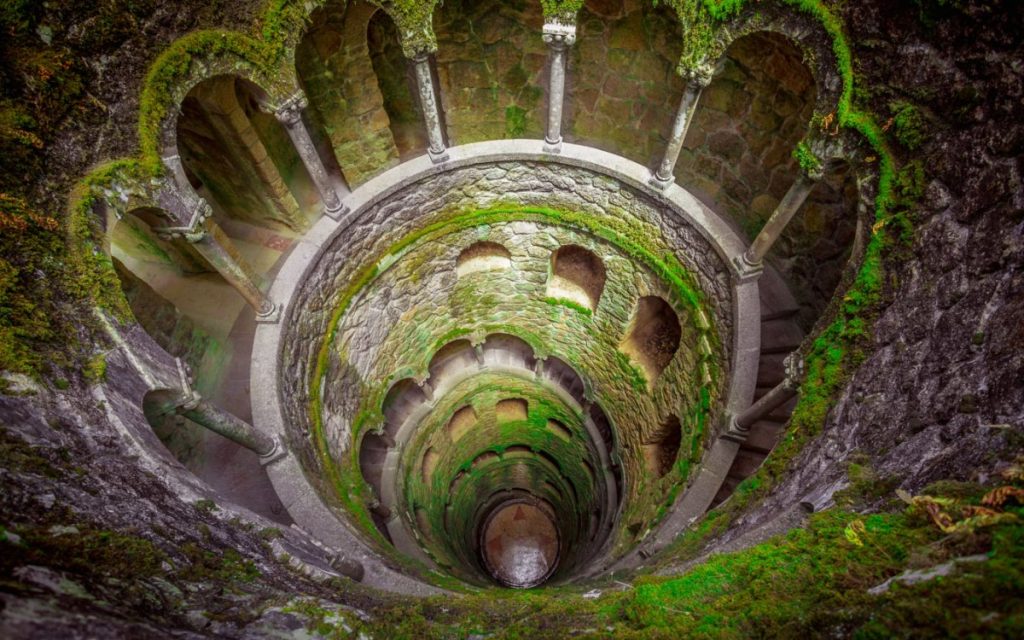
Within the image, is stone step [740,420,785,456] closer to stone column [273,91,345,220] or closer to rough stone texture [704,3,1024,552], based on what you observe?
rough stone texture [704,3,1024,552]

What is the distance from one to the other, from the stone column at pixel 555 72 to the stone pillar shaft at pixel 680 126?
6.25 feet

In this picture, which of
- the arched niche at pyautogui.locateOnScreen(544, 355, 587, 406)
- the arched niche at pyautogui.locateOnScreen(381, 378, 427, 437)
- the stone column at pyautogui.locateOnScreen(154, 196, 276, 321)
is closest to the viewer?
the stone column at pyautogui.locateOnScreen(154, 196, 276, 321)

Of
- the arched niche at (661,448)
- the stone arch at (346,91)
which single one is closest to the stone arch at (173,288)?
the stone arch at (346,91)

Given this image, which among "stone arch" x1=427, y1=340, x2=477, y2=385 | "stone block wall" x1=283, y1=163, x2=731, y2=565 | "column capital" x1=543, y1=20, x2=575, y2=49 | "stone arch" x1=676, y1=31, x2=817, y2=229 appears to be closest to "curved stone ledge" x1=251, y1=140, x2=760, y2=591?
"stone block wall" x1=283, y1=163, x2=731, y2=565

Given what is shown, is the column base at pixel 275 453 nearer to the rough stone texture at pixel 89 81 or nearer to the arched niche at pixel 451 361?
the rough stone texture at pixel 89 81

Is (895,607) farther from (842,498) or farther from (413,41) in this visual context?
(413,41)

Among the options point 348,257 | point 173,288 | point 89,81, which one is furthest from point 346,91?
point 89,81

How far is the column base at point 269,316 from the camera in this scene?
761 centimetres

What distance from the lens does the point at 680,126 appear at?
25.9 ft

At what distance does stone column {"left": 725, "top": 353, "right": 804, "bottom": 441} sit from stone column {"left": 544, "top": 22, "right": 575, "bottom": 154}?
17.8ft

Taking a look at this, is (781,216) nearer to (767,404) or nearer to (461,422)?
(767,404)

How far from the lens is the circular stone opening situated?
54.6 feet

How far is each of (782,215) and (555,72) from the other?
4147mm

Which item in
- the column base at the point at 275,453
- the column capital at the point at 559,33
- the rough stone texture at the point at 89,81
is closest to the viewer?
the rough stone texture at the point at 89,81
